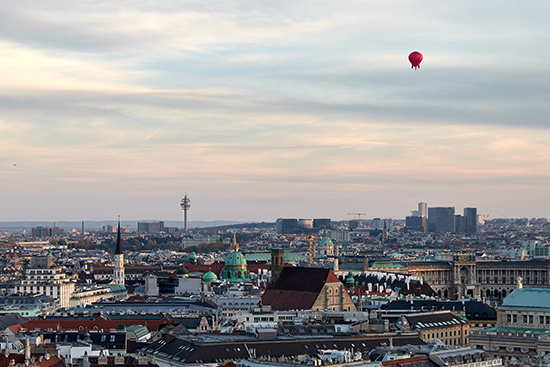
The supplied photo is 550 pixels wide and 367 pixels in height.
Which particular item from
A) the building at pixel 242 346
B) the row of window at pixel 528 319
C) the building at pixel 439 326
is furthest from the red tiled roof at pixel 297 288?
the building at pixel 242 346

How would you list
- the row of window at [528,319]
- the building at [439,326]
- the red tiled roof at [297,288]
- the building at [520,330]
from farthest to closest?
the red tiled roof at [297,288] → the building at [439,326] → the row of window at [528,319] → the building at [520,330]

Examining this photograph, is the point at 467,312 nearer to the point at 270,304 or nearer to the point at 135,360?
the point at 270,304

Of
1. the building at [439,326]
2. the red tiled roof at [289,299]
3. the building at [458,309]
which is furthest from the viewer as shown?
the red tiled roof at [289,299]

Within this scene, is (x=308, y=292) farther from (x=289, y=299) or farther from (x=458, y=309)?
(x=458, y=309)

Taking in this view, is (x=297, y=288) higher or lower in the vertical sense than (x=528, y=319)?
higher

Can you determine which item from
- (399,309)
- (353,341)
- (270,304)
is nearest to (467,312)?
(399,309)

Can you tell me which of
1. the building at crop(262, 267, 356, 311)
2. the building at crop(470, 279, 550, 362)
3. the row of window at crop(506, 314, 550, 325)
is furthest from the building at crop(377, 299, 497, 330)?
the row of window at crop(506, 314, 550, 325)

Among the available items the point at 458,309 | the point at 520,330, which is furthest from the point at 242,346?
the point at 458,309

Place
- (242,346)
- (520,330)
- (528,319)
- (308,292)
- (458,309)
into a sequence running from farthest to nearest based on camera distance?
(308,292) < (458,309) < (528,319) < (520,330) < (242,346)

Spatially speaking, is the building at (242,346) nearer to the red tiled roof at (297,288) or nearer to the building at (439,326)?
the building at (439,326)
